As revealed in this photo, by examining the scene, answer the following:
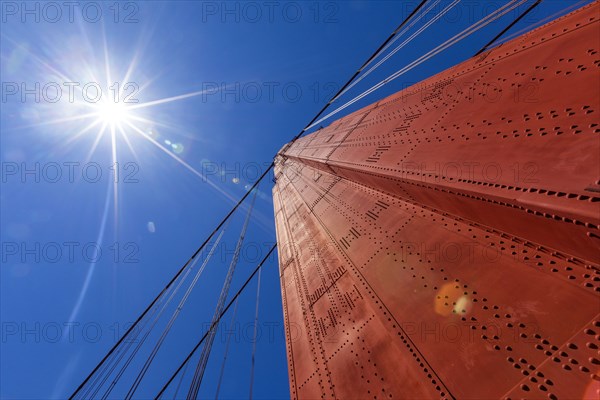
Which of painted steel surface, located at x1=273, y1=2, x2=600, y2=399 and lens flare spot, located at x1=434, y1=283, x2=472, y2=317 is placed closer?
painted steel surface, located at x1=273, y1=2, x2=600, y2=399

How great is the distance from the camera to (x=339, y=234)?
23.4 feet

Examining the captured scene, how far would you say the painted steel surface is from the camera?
7.86 feet

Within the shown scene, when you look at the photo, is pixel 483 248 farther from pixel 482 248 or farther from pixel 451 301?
pixel 451 301

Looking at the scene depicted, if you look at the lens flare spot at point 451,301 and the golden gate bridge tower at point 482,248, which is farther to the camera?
the lens flare spot at point 451,301

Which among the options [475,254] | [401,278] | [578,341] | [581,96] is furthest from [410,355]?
[581,96]

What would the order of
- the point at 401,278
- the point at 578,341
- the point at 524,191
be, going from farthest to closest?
the point at 401,278 → the point at 524,191 → the point at 578,341

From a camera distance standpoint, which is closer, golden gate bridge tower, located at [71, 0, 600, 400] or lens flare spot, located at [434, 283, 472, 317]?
golden gate bridge tower, located at [71, 0, 600, 400]

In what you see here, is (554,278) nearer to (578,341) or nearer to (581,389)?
(578,341)

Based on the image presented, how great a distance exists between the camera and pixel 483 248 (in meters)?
3.49

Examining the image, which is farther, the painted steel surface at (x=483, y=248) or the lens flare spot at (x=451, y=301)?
the lens flare spot at (x=451, y=301)

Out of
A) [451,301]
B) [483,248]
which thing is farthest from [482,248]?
[451,301]

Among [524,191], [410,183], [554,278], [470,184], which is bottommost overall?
[554,278]

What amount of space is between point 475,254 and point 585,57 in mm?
2229

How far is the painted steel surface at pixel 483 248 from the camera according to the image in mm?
2395
